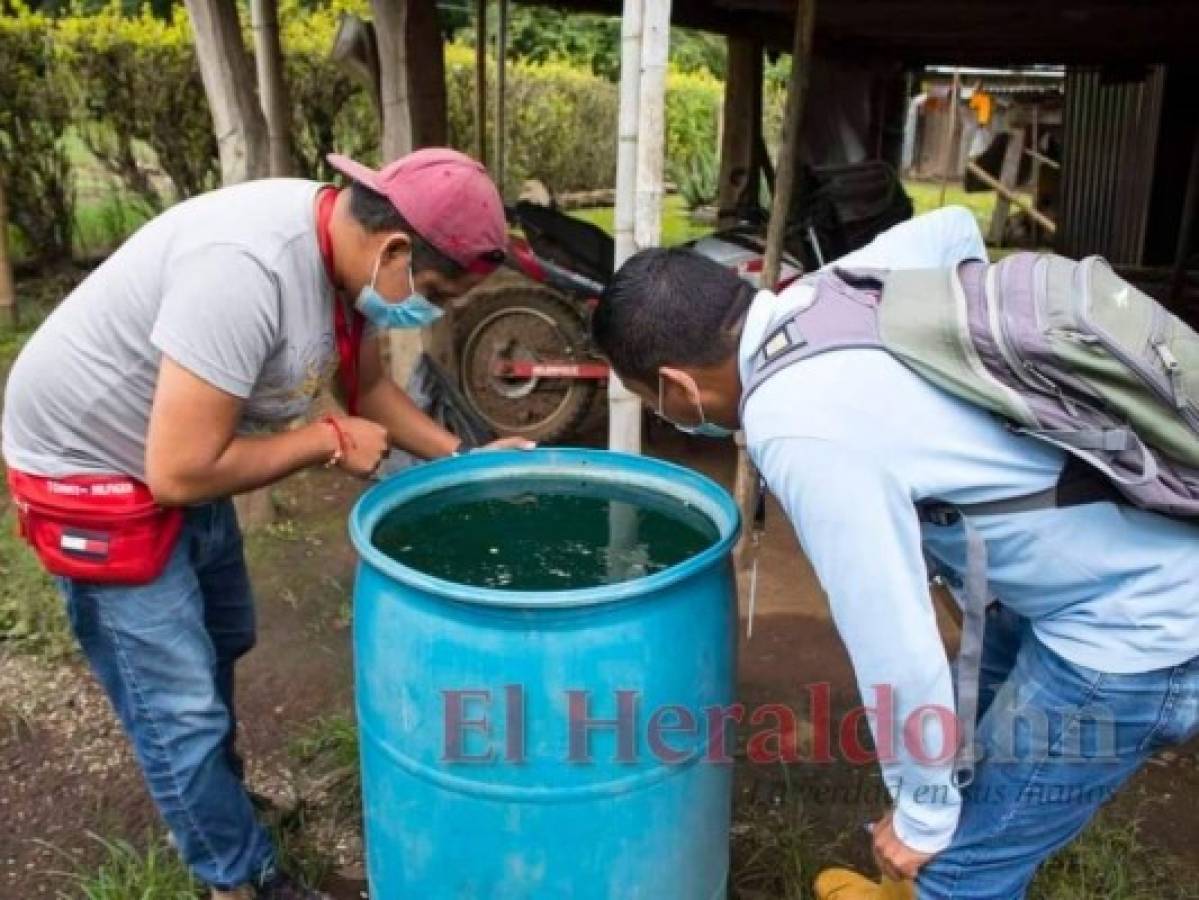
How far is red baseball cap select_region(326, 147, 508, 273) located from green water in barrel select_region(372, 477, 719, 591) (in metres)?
0.52

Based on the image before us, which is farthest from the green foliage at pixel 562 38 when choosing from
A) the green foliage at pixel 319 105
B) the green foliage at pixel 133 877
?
the green foliage at pixel 133 877

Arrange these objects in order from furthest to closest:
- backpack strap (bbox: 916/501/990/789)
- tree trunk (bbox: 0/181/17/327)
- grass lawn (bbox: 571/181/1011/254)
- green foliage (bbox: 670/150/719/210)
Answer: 1. green foliage (bbox: 670/150/719/210)
2. grass lawn (bbox: 571/181/1011/254)
3. tree trunk (bbox: 0/181/17/327)
4. backpack strap (bbox: 916/501/990/789)

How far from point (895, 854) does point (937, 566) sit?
444 millimetres

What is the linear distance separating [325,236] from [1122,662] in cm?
140

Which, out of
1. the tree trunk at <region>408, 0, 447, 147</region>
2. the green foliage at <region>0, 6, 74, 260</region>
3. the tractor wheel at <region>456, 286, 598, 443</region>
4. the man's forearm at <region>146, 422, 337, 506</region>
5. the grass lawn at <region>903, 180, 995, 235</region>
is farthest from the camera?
the grass lawn at <region>903, 180, 995, 235</region>

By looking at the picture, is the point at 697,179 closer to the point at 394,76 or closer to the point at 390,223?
the point at 394,76

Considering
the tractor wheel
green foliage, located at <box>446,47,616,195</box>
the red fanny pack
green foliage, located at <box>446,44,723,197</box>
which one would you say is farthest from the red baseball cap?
green foliage, located at <box>446,47,616,195</box>

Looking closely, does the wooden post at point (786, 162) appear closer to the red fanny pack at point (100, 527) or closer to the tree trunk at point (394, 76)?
the tree trunk at point (394, 76)

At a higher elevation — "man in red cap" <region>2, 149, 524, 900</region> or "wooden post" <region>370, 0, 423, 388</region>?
"wooden post" <region>370, 0, 423, 388</region>

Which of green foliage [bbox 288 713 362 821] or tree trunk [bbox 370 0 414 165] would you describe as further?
tree trunk [bbox 370 0 414 165]

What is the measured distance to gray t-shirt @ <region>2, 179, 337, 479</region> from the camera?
1658 mm


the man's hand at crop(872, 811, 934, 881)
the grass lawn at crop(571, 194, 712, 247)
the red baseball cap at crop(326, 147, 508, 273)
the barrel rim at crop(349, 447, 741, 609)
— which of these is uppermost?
the red baseball cap at crop(326, 147, 508, 273)

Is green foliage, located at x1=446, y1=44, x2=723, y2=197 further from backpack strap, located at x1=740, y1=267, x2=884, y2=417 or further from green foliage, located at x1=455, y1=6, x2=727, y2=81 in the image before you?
backpack strap, located at x1=740, y1=267, x2=884, y2=417

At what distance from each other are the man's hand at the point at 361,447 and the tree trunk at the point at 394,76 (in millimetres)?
2049
